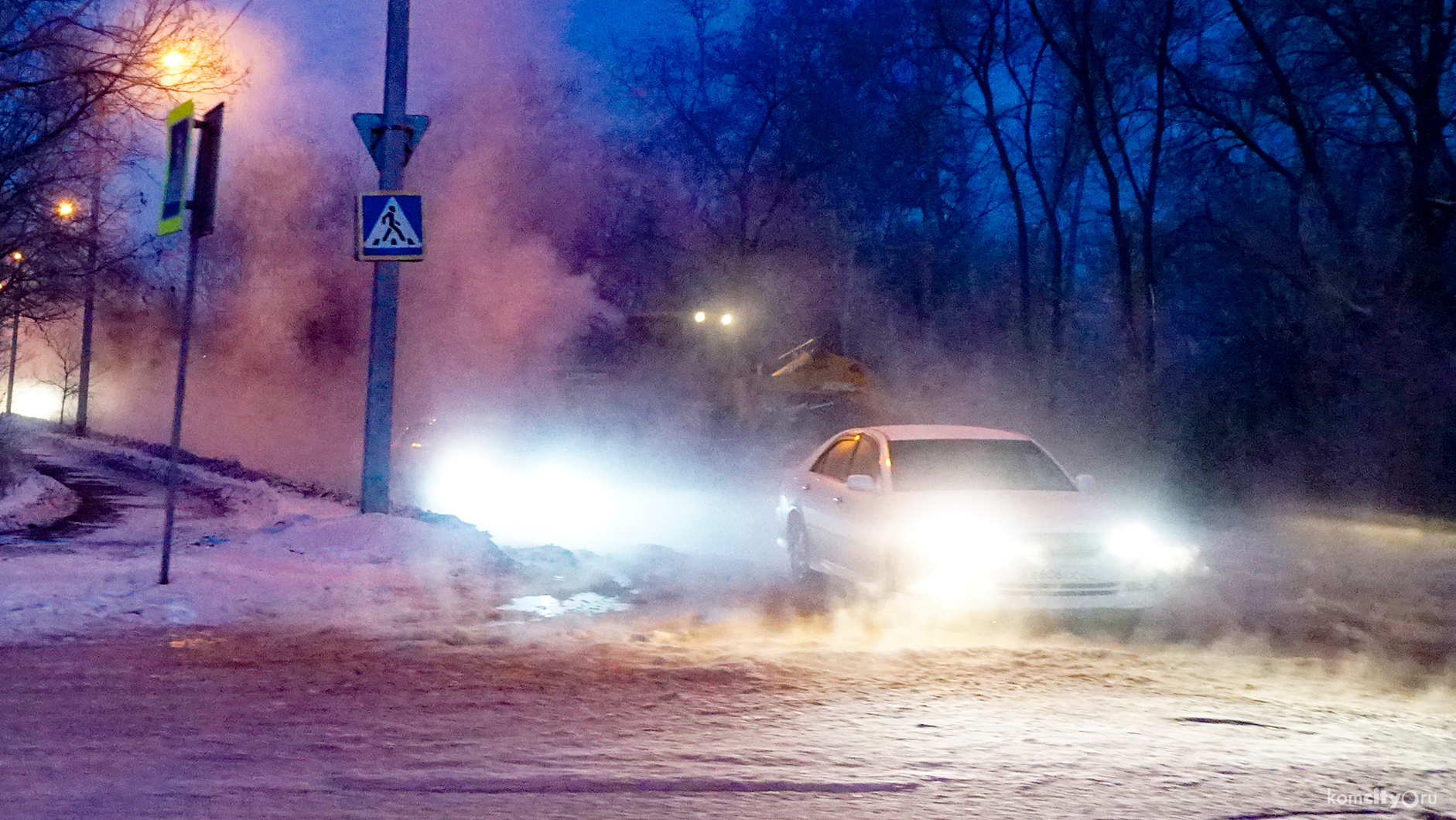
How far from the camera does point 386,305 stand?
1145cm

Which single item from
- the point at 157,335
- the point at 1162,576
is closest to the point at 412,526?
the point at 1162,576

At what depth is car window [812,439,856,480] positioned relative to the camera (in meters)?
10.9

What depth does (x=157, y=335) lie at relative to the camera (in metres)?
43.3

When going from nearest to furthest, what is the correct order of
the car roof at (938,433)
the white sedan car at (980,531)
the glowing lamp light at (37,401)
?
the white sedan car at (980,531) → the car roof at (938,433) → the glowing lamp light at (37,401)

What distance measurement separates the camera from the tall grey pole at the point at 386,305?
11.3m

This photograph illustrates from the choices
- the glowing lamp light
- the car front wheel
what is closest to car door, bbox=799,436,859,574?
the car front wheel

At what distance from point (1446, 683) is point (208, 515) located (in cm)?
1316

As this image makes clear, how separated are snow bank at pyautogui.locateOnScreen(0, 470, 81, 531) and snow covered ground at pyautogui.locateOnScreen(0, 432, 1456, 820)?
110 inches

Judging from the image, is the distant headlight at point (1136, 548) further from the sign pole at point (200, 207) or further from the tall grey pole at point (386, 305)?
the sign pole at point (200, 207)

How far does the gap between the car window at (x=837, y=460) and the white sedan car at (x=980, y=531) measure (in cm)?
28

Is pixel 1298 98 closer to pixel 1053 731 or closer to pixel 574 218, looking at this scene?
pixel 1053 731

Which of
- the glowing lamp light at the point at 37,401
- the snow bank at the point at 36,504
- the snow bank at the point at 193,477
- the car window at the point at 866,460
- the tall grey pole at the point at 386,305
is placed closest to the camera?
the car window at the point at 866,460

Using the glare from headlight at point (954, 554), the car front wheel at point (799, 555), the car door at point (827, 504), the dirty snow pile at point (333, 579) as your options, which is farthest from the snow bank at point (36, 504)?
the glare from headlight at point (954, 554)

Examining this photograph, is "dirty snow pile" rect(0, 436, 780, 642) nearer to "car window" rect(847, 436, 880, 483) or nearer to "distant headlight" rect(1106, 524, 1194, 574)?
"car window" rect(847, 436, 880, 483)
